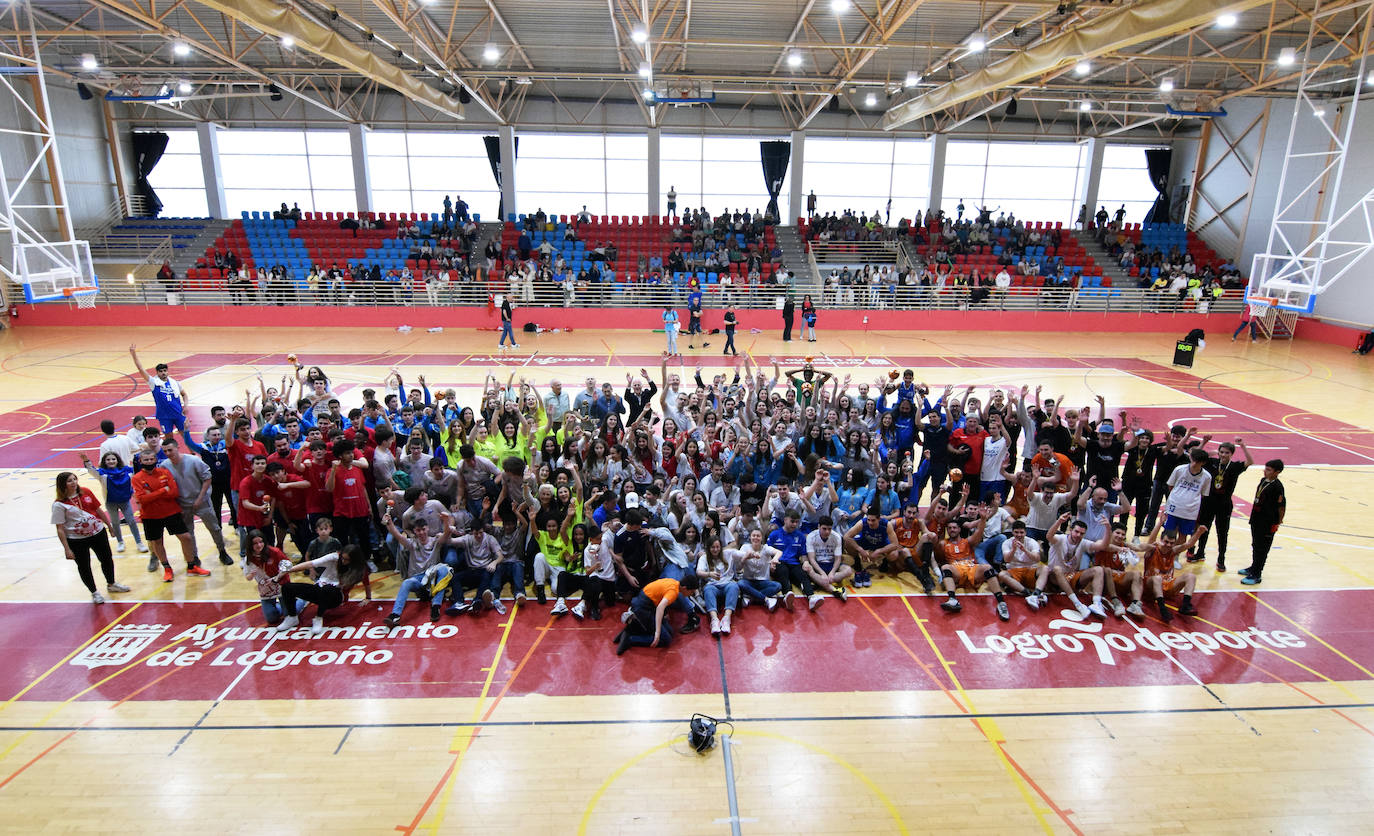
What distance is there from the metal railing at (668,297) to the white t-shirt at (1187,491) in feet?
67.9

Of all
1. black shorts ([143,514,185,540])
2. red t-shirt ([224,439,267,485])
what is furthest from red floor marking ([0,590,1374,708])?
red t-shirt ([224,439,267,485])

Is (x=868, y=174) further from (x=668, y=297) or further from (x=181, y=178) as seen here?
(x=181, y=178)

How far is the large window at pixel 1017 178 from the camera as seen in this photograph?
3500cm

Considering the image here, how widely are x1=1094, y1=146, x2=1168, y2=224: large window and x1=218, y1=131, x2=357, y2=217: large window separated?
3705 cm

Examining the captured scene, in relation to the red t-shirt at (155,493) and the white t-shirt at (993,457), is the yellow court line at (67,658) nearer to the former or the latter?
the red t-shirt at (155,493)

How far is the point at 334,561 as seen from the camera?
793cm

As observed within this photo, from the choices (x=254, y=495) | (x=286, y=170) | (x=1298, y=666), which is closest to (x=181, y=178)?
(x=286, y=170)

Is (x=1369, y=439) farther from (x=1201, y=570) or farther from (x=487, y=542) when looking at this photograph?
(x=487, y=542)

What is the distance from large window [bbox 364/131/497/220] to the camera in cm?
3344

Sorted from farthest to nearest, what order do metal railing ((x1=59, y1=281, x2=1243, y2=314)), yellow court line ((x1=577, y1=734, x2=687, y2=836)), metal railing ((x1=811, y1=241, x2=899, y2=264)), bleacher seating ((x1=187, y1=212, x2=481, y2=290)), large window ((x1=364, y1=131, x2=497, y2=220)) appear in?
large window ((x1=364, y1=131, x2=497, y2=220))
metal railing ((x1=811, y1=241, x2=899, y2=264))
bleacher seating ((x1=187, y1=212, x2=481, y2=290))
metal railing ((x1=59, y1=281, x2=1243, y2=314))
yellow court line ((x1=577, y1=734, x2=687, y2=836))

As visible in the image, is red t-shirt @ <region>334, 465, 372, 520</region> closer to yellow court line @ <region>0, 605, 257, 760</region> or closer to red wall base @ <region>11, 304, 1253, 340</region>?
yellow court line @ <region>0, 605, 257, 760</region>

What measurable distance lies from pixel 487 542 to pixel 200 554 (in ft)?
14.3

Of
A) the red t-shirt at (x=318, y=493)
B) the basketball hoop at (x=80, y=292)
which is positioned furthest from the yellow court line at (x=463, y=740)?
the basketball hoop at (x=80, y=292)

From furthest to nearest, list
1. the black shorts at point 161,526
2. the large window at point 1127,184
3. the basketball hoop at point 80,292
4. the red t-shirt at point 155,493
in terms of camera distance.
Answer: the large window at point 1127,184, the basketball hoop at point 80,292, the black shorts at point 161,526, the red t-shirt at point 155,493
